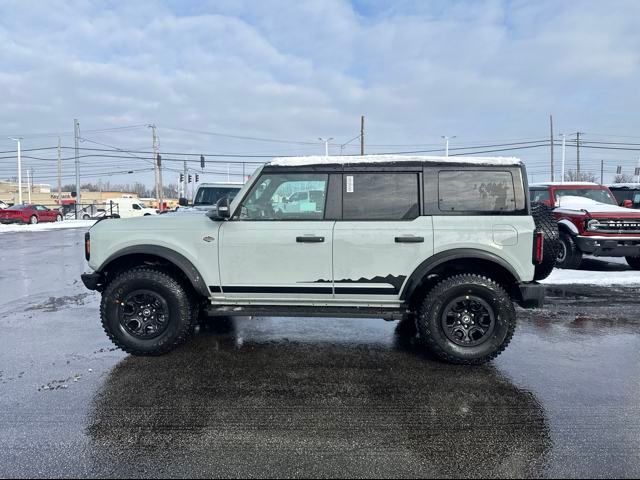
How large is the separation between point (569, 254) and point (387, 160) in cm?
721

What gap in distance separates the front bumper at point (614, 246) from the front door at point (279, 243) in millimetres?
7290

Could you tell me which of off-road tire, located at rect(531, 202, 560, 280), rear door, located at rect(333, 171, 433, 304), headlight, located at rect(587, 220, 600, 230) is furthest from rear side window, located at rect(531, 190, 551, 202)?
rear door, located at rect(333, 171, 433, 304)

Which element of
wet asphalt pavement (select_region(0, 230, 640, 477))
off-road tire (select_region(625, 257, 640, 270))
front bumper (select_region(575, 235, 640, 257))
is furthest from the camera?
off-road tire (select_region(625, 257, 640, 270))

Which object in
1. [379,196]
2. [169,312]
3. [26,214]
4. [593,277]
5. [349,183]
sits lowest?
[593,277]

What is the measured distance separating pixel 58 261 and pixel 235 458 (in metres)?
11.1

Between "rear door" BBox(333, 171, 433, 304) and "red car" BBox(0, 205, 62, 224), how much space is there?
109 ft

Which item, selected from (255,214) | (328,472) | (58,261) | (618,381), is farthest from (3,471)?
(58,261)

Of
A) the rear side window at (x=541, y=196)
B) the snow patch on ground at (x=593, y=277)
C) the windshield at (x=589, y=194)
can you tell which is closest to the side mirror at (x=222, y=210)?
the snow patch on ground at (x=593, y=277)

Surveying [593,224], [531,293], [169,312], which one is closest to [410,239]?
[531,293]

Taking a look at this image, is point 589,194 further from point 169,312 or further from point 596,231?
point 169,312

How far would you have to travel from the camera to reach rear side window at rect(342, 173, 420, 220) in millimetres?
4430

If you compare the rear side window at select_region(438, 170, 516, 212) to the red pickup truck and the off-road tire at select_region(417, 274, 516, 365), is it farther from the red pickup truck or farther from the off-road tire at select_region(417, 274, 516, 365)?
the red pickup truck

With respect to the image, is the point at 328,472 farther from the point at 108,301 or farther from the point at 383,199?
the point at 108,301

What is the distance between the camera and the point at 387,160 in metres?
4.47
